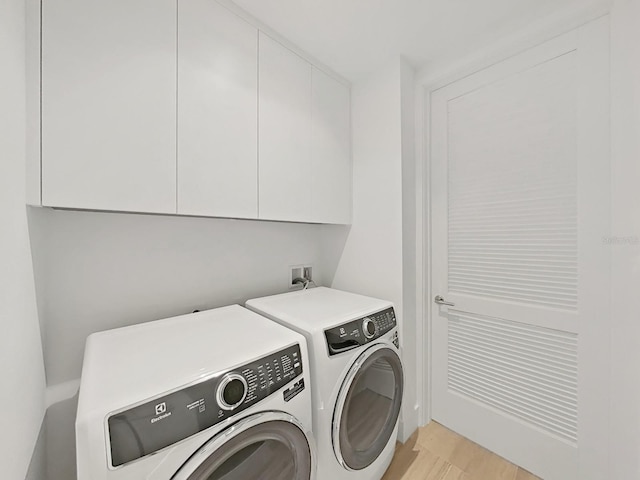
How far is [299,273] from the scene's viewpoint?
1926 mm

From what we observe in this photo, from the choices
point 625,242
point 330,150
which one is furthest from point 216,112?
point 625,242

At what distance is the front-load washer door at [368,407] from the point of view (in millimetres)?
1033

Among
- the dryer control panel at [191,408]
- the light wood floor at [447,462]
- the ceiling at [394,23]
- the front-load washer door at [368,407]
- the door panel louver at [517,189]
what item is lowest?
the light wood floor at [447,462]

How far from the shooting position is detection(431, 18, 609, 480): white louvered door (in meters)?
1.18

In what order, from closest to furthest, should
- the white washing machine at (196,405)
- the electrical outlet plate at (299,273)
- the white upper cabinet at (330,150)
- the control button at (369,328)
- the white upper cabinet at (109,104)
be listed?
the white washing machine at (196,405) < the white upper cabinet at (109,104) < the control button at (369,328) < the white upper cabinet at (330,150) < the electrical outlet plate at (299,273)

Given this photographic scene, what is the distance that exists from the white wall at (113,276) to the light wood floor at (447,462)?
1360mm

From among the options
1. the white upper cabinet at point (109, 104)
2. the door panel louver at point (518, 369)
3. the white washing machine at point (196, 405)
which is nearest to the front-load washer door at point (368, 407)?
the white washing machine at point (196, 405)

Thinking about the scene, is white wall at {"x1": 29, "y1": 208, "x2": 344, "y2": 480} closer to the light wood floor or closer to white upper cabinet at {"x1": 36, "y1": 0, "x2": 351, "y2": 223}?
white upper cabinet at {"x1": 36, "y1": 0, "x2": 351, "y2": 223}

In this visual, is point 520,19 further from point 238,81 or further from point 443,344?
point 443,344

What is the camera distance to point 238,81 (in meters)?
1.22

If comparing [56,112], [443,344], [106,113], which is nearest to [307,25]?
[106,113]

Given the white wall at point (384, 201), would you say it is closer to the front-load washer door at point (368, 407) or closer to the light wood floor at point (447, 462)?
the light wood floor at point (447, 462)

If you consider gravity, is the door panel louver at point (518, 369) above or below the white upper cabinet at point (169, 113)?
below

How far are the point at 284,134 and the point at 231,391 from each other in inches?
49.6
